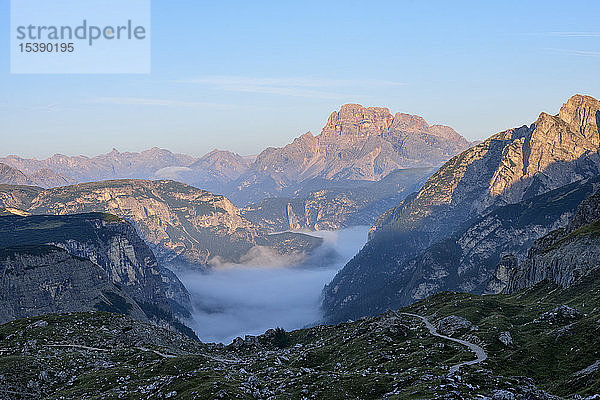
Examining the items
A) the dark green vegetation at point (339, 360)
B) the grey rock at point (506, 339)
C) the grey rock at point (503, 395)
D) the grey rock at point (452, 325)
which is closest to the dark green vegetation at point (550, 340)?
the dark green vegetation at point (339, 360)

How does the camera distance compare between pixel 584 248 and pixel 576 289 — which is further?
pixel 584 248

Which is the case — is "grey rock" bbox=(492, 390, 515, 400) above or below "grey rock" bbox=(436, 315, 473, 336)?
above

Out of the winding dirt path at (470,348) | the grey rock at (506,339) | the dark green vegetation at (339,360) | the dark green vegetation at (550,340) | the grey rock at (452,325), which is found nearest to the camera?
the dark green vegetation at (339,360)

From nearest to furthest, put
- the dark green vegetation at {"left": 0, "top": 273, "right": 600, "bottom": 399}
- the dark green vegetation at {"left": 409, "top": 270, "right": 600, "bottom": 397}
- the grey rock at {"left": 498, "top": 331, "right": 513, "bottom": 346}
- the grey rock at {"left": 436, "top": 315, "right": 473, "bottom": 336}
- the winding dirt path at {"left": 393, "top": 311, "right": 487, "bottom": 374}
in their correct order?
the dark green vegetation at {"left": 0, "top": 273, "right": 600, "bottom": 399} → the dark green vegetation at {"left": 409, "top": 270, "right": 600, "bottom": 397} → the winding dirt path at {"left": 393, "top": 311, "right": 487, "bottom": 374} → the grey rock at {"left": 498, "top": 331, "right": 513, "bottom": 346} → the grey rock at {"left": 436, "top": 315, "right": 473, "bottom": 336}

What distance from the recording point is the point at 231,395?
73125 millimetres

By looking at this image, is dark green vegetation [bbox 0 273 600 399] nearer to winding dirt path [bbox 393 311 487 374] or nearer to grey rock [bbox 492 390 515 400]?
grey rock [bbox 492 390 515 400]

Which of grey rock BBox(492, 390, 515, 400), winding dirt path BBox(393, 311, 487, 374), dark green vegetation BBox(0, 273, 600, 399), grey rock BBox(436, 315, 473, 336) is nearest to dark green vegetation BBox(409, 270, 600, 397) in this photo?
dark green vegetation BBox(0, 273, 600, 399)

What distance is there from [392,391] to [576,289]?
96743mm

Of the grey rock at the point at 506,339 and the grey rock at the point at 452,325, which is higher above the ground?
the grey rock at the point at 506,339

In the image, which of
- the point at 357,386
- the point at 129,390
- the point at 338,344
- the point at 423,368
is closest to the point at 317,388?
the point at 357,386

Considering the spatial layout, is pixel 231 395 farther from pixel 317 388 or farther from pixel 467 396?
pixel 467 396

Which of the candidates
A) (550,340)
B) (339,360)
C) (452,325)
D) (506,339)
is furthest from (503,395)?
(452,325)

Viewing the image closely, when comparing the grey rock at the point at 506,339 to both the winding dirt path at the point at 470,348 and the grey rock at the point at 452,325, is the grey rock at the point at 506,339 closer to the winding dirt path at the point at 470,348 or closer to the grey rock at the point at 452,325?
the winding dirt path at the point at 470,348

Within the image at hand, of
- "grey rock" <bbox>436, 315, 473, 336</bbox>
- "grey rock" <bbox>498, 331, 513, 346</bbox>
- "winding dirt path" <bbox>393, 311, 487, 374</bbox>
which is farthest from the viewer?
"grey rock" <bbox>436, 315, 473, 336</bbox>
